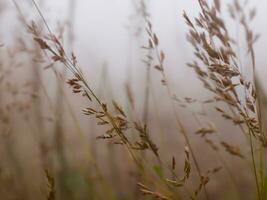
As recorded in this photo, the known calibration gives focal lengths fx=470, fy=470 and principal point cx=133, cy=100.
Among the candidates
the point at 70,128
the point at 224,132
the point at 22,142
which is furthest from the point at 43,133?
the point at 224,132

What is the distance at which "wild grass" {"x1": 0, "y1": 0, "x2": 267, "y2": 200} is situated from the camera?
118 cm

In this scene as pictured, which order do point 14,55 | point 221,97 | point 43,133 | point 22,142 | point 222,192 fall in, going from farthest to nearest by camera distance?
point 22,142 < point 222,192 < point 43,133 < point 14,55 < point 221,97

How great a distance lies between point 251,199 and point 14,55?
4.23 ft

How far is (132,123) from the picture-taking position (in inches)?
48.9

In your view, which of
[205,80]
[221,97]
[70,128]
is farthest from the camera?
[70,128]

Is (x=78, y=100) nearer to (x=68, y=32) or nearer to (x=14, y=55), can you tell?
(x=68, y=32)

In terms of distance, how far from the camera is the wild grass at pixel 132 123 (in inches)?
46.6

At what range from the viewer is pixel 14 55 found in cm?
198

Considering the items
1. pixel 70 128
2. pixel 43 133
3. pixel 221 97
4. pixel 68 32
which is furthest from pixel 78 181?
pixel 221 97

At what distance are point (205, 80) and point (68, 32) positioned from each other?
105cm

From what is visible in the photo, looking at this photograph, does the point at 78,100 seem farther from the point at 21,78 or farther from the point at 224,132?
the point at 224,132

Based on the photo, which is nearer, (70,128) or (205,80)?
(205,80)

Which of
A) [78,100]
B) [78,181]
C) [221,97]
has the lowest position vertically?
[78,181]

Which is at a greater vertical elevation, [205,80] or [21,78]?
[21,78]
